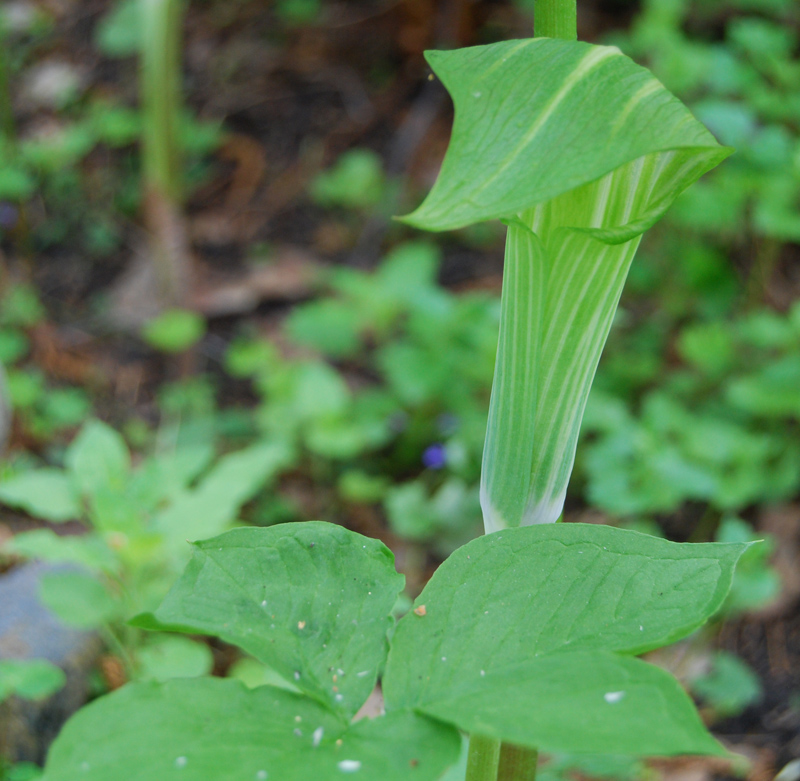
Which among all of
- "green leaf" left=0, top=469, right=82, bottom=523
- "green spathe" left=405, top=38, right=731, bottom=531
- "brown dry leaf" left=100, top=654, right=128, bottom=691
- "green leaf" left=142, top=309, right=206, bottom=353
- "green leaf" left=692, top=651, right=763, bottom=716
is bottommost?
"green leaf" left=692, top=651, right=763, bottom=716

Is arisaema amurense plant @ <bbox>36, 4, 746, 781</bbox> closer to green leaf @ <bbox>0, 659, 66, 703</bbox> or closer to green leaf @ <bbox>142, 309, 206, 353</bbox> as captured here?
green leaf @ <bbox>0, 659, 66, 703</bbox>

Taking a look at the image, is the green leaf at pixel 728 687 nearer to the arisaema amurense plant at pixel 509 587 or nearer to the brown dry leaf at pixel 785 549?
the brown dry leaf at pixel 785 549

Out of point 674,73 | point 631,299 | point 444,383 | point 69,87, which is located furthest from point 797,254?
point 69,87

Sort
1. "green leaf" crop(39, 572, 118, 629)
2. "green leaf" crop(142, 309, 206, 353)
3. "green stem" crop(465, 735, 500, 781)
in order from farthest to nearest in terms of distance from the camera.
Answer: "green leaf" crop(142, 309, 206, 353) → "green leaf" crop(39, 572, 118, 629) → "green stem" crop(465, 735, 500, 781)

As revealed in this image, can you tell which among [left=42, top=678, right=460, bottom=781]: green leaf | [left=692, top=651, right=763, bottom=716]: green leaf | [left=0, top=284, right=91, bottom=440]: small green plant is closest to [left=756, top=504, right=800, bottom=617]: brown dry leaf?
[left=692, top=651, right=763, bottom=716]: green leaf

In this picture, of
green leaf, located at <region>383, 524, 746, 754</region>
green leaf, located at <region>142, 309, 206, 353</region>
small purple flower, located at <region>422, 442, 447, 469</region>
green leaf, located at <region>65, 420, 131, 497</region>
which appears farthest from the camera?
green leaf, located at <region>142, 309, 206, 353</region>

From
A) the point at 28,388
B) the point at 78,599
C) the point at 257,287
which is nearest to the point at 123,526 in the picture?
the point at 78,599

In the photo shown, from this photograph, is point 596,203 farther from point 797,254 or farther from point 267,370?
point 797,254
